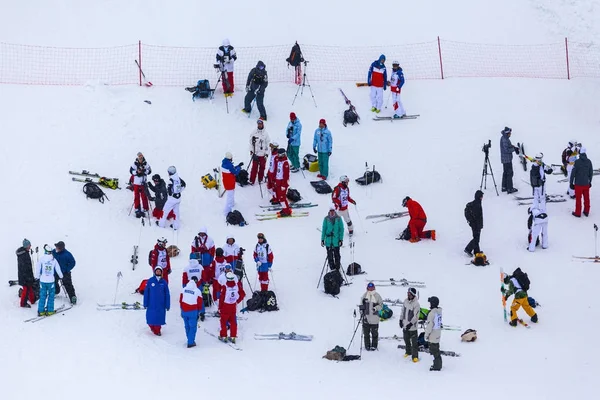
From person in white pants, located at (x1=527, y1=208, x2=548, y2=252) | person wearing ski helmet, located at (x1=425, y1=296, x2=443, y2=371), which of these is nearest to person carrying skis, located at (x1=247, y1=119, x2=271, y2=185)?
person in white pants, located at (x1=527, y1=208, x2=548, y2=252)

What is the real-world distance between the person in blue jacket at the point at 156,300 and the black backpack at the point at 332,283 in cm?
393

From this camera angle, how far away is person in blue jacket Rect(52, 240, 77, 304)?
24438 millimetres

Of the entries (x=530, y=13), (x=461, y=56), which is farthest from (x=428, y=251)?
(x=530, y=13)

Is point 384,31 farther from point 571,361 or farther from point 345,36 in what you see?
point 571,361

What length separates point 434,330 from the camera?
22.2 m

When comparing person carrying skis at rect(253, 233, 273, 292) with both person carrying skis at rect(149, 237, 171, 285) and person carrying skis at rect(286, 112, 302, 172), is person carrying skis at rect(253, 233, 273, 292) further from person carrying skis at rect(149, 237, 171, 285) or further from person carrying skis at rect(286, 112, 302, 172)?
person carrying skis at rect(286, 112, 302, 172)

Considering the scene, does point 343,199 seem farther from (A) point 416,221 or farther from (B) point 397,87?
(B) point 397,87

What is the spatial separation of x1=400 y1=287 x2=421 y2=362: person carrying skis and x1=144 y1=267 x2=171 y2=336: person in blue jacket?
16.0 ft

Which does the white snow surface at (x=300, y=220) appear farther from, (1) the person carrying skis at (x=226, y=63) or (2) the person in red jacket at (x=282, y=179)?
(1) the person carrying skis at (x=226, y=63)

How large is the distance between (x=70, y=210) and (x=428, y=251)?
8891 mm

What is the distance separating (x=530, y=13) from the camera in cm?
3891

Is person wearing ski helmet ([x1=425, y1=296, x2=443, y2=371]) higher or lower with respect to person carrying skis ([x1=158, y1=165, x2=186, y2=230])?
lower

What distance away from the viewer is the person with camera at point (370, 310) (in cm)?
2291

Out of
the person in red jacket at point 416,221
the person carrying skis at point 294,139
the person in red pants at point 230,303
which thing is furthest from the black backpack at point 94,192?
the person in red jacket at point 416,221
